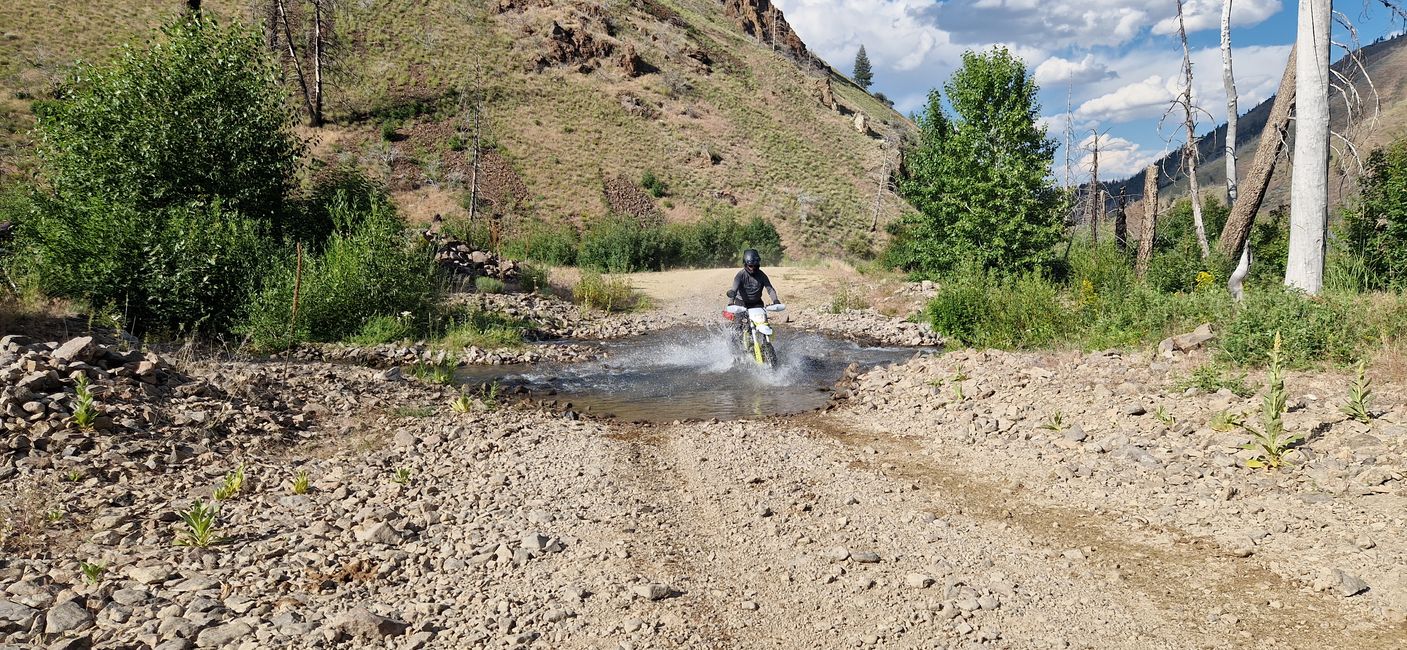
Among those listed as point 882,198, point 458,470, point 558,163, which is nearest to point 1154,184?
point 458,470

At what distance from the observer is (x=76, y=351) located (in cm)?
735

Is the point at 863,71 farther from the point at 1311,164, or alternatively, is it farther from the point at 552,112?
the point at 1311,164

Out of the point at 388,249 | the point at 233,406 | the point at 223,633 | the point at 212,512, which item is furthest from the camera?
the point at 388,249

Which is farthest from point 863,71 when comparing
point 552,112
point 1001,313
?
point 1001,313

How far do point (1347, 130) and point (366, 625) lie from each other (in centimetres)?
1533

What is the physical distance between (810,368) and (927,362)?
3104mm

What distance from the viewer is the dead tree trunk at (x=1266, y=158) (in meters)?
13.2

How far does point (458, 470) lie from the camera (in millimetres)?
6609

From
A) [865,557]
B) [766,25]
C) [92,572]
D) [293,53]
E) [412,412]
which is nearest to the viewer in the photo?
[92,572]

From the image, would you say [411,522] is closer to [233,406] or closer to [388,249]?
[233,406]

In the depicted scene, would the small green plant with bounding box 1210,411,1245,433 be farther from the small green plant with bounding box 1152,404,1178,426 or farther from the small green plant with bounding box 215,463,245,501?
the small green plant with bounding box 215,463,245,501

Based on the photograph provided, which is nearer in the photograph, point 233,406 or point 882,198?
point 233,406

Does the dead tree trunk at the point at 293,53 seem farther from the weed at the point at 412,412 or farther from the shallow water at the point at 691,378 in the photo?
the weed at the point at 412,412

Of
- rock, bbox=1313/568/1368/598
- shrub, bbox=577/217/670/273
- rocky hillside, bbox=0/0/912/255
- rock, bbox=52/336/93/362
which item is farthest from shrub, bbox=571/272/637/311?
rocky hillside, bbox=0/0/912/255
